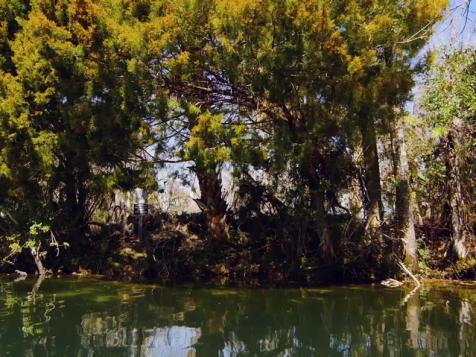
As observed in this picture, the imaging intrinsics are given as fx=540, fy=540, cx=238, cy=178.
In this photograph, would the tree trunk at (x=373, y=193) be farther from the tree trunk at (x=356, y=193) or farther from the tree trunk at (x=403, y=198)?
the tree trunk at (x=403, y=198)

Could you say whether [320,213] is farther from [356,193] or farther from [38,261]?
[38,261]

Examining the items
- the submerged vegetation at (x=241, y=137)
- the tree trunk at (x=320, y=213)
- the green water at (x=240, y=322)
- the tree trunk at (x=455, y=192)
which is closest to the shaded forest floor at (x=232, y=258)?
the submerged vegetation at (x=241, y=137)

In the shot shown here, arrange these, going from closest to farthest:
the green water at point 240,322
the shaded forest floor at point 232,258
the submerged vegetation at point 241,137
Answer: the green water at point 240,322 → the submerged vegetation at point 241,137 → the shaded forest floor at point 232,258

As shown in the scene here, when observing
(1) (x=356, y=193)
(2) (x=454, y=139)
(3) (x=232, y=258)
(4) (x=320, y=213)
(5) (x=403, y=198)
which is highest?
(2) (x=454, y=139)

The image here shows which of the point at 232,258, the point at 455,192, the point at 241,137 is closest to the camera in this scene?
the point at 241,137

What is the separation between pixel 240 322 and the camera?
7562mm

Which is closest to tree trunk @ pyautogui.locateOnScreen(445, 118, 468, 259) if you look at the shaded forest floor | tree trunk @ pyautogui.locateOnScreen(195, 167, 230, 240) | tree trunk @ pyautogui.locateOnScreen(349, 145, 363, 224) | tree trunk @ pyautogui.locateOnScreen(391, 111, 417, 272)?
the shaded forest floor

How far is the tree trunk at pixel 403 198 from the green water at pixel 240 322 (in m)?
1.02

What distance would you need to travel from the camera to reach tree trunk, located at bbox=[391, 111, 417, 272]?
1132 cm

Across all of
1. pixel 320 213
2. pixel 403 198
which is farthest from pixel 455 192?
pixel 320 213

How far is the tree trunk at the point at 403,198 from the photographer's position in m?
11.3

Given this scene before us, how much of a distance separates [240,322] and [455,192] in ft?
22.4

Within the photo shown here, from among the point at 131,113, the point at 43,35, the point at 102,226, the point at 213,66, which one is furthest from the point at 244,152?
the point at 102,226

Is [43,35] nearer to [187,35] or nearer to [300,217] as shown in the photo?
[187,35]
